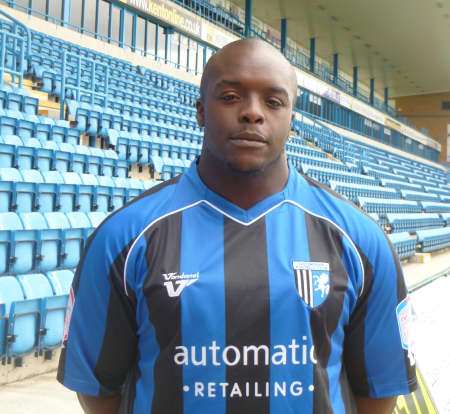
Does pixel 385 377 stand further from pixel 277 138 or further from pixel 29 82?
pixel 29 82

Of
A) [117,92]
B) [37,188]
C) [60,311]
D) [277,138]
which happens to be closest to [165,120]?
[117,92]

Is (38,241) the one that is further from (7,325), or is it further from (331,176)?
(331,176)

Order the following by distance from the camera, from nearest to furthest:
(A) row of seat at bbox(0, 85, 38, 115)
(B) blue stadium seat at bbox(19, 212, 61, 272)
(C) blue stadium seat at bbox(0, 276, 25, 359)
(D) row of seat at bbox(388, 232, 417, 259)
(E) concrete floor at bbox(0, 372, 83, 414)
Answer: (E) concrete floor at bbox(0, 372, 83, 414) < (C) blue stadium seat at bbox(0, 276, 25, 359) < (B) blue stadium seat at bbox(19, 212, 61, 272) < (A) row of seat at bbox(0, 85, 38, 115) < (D) row of seat at bbox(388, 232, 417, 259)

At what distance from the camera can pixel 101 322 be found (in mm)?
880

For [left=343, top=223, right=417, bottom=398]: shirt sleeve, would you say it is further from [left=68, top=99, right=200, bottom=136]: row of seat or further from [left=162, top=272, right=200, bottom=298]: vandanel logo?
[left=68, top=99, right=200, bottom=136]: row of seat

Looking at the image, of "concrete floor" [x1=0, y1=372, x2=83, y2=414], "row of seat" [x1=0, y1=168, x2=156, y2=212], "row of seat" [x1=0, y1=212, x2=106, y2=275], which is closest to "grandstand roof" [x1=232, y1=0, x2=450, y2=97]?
"row of seat" [x1=0, y1=168, x2=156, y2=212]

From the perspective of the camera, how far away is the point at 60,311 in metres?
2.97

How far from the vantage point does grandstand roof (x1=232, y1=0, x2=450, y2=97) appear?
18312 mm

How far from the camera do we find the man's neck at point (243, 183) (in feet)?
2.91

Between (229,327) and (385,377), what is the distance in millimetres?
306

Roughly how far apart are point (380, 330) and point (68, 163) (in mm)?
4706

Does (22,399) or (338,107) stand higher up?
(338,107)

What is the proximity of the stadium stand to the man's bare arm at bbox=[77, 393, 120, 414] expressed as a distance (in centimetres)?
71

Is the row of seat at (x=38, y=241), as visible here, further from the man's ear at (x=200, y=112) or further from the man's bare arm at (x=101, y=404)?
the man's ear at (x=200, y=112)
